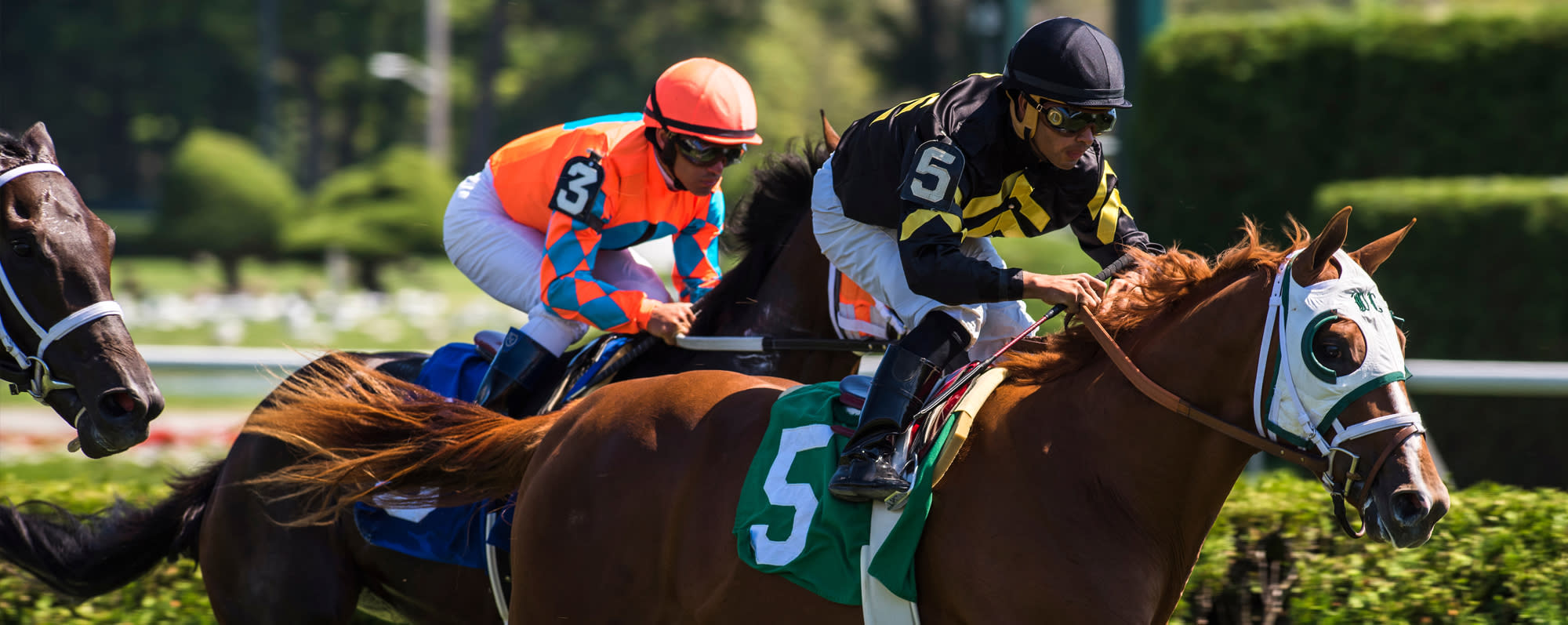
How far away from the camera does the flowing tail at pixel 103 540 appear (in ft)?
13.6

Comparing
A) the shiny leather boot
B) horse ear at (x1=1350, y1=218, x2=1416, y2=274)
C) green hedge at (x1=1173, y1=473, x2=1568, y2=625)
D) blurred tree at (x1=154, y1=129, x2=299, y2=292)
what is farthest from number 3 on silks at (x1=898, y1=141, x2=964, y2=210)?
blurred tree at (x1=154, y1=129, x2=299, y2=292)

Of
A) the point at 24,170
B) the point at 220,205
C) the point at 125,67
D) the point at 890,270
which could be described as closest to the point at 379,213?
the point at 220,205

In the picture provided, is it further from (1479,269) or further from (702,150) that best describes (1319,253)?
(1479,269)

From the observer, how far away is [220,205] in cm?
2602

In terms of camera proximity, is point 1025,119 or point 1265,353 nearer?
point 1265,353

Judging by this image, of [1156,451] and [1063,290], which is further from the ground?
[1063,290]

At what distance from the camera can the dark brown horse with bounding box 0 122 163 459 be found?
3041mm

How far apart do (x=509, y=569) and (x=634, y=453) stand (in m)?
0.68

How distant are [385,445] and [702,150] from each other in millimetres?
→ 1185

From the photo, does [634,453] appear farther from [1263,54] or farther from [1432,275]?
[1263,54]

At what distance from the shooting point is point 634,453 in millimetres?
3238

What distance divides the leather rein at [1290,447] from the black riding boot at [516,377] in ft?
5.73

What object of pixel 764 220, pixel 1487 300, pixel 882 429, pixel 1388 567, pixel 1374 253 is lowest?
pixel 1388 567

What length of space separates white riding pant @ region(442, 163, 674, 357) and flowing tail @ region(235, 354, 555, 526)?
58 centimetres
